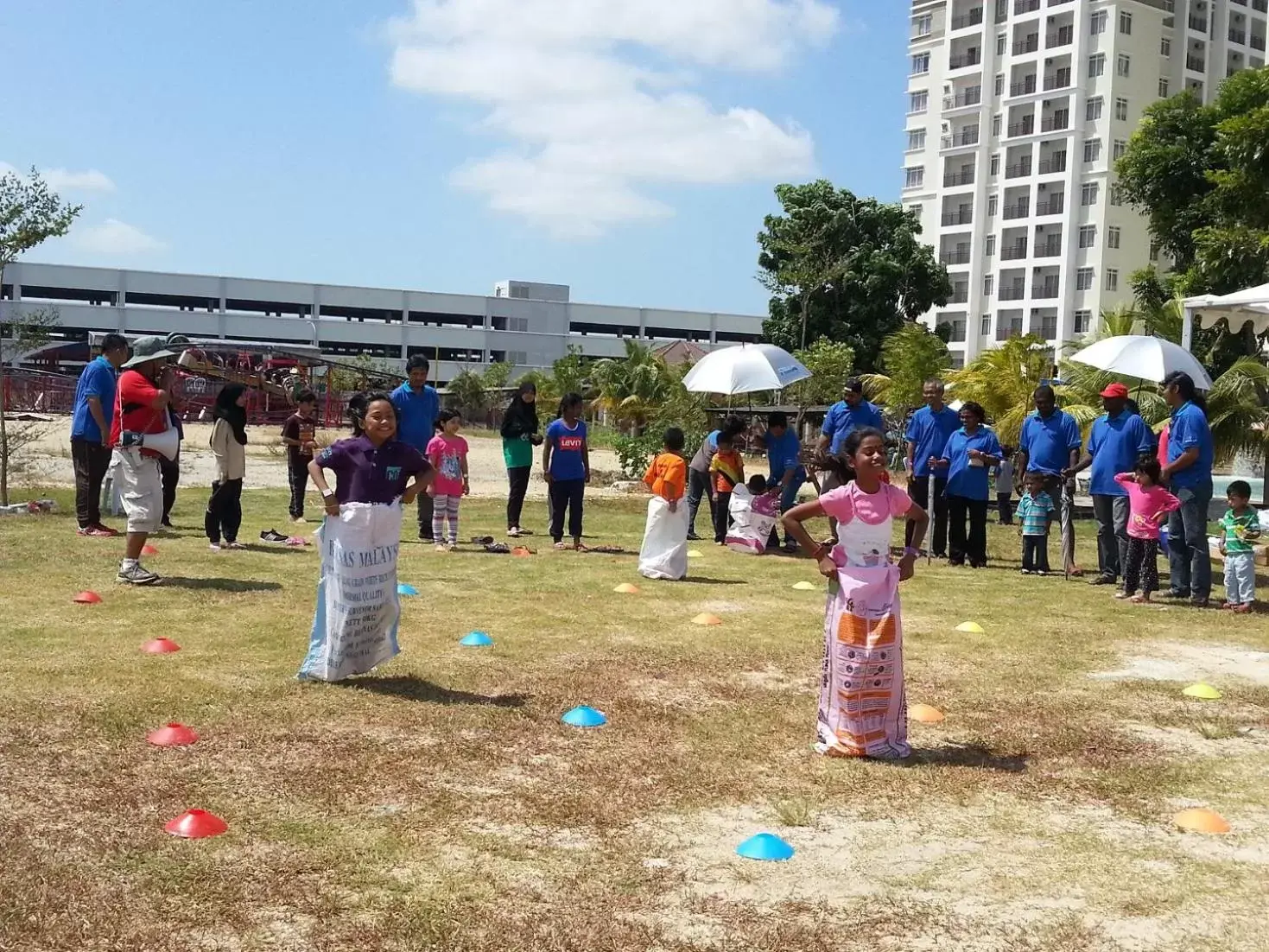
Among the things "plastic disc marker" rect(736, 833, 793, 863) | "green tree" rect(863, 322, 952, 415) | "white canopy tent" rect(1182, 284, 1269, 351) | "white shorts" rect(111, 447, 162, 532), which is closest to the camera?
"plastic disc marker" rect(736, 833, 793, 863)

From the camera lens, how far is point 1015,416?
23016mm

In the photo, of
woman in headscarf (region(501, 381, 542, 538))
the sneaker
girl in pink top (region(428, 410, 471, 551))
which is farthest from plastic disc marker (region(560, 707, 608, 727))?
woman in headscarf (region(501, 381, 542, 538))

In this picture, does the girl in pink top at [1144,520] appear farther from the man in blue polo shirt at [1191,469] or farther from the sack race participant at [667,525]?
the sack race participant at [667,525]

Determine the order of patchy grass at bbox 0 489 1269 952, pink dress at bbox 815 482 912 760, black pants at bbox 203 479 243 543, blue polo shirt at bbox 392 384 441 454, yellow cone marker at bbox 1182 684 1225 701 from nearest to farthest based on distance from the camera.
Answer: patchy grass at bbox 0 489 1269 952
pink dress at bbox 815 482 912 760
yellow cone marker at bbox 1182 684 1225 701
black pants at bbox 203 479 243 543
blue polo shirt at bbox 392 384 441 454

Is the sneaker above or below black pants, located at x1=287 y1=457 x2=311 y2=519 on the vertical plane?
→ below

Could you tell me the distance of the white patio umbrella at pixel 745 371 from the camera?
1522 centimetres

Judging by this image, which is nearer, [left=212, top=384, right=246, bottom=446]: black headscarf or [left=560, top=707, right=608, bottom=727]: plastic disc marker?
[left=560, top=707, right=608, bottom=727]: plastic disc marker

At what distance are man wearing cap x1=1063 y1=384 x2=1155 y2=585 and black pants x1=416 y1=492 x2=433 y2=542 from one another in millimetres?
7090

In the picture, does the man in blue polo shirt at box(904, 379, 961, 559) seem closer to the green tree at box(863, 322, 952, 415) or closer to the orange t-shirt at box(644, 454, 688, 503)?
the orange t-shirt at box(644, 454, 688, 503)

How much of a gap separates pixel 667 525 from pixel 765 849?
24.2ft

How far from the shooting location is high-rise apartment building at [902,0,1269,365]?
6594cm

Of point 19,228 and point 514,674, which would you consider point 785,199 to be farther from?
point 514,674

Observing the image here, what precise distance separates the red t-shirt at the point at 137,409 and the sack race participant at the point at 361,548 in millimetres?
3475

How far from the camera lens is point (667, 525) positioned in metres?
12.0
